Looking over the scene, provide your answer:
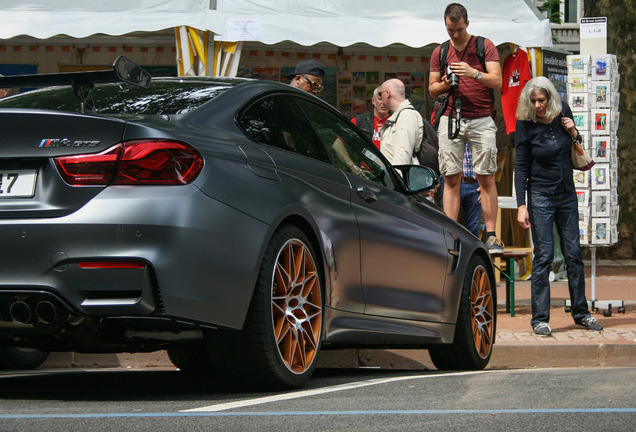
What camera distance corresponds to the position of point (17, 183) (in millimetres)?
4715

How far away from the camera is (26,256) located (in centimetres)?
459

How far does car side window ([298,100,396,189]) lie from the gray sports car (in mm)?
25

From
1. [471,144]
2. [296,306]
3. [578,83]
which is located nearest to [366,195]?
[296,306]

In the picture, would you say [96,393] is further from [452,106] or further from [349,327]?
[452,106]

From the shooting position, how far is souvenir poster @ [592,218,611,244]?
34.7ft

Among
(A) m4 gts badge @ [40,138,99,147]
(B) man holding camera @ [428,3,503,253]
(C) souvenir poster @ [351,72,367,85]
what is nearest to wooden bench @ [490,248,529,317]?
(B) man holding camera @ [428,3,503,253]

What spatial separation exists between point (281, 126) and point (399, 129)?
4292 millimetres

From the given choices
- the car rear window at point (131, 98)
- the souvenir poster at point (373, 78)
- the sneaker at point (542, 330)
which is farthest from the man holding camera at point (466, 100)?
the car rear window at point (131, 98)

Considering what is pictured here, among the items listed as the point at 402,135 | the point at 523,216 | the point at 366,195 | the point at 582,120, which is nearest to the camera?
the point at 366,195

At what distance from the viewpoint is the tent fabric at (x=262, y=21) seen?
448 inches

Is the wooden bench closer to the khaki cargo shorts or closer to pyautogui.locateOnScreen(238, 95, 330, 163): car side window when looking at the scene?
the khaki cargo shorts

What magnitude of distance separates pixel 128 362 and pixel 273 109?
2950mm

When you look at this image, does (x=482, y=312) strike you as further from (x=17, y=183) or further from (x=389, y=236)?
(x=17, y=183)

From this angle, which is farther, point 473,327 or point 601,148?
point 601,148
